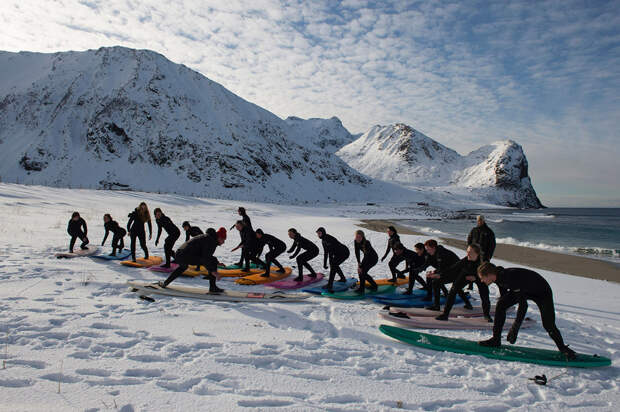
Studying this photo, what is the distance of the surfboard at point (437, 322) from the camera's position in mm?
7352

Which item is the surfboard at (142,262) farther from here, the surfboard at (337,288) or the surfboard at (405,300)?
the surfboard at (405,300)

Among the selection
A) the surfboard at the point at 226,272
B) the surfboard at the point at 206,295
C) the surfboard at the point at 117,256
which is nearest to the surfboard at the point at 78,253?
the surfboard at the point at 117,256

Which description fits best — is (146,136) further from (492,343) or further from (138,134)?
(492,343)

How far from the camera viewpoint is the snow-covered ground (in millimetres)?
4180

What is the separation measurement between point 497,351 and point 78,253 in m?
13.0

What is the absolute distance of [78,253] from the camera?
471 inches

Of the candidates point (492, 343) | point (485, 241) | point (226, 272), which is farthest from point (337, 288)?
point (492, 343)

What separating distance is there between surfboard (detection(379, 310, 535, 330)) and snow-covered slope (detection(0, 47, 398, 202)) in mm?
68767

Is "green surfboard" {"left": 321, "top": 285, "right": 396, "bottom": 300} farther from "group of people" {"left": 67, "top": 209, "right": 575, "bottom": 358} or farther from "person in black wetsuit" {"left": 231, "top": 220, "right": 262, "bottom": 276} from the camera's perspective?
"person in black wetsuit" {"left": 231, "top": 220, "right": 262, "bottom": 276}

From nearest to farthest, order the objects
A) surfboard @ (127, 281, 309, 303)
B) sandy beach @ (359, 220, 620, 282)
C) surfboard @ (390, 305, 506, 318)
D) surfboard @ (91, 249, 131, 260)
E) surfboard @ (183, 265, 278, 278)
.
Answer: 1. surfboard @ (390, 305, 506, 318)
2. surfboard @ (127, 281, 309, 303)
3. surfboard @ (183, 265, 278, 278)
4. surfboard @ (91, 249, 131, 260)
5. sandy beach @ (359, 220, 620, 282)

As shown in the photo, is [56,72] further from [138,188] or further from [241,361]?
[241,361]

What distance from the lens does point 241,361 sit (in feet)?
17.0

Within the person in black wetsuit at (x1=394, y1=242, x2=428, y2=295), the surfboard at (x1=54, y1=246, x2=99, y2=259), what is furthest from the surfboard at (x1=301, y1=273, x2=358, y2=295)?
the surfboard at (x1=54, y1=246, x2=99, y2=259)

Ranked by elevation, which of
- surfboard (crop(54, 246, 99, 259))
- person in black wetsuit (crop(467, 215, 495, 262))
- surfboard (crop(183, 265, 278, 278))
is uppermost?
person in black wetsuit (crop(467, 215, 495, 262))
